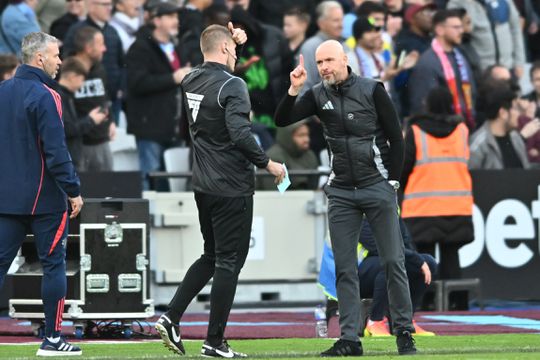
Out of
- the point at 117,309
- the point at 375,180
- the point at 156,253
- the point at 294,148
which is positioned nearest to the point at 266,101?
the point at 294,148

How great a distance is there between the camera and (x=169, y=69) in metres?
18.2

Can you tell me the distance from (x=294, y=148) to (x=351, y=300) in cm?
731

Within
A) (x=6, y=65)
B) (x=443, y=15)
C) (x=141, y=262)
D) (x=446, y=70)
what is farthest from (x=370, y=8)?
(x=141, y=262)

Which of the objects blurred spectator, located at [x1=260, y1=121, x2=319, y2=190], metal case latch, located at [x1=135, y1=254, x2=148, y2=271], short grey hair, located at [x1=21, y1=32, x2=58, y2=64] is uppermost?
short grey hair, located at [x1=21, y1=32, x2=58, y2=64]

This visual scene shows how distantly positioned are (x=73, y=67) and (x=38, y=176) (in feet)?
18.4

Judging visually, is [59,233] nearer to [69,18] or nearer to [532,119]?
[69,18]

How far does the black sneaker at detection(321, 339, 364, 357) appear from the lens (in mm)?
10797

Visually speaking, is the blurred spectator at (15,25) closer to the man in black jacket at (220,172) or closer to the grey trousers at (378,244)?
the man in black jacket at (220,172)

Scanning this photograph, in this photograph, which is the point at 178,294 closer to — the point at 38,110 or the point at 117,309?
the point at 38,110

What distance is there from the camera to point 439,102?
16.1 meters

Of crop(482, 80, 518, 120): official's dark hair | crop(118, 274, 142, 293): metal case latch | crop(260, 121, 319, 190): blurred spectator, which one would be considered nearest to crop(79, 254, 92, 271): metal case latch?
crop(118, 274, 142, 293): metal case latch

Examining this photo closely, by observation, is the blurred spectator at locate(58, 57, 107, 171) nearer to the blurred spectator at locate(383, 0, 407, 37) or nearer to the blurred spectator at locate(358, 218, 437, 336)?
the blurred spectator at locate(358, 218, 437, 336)

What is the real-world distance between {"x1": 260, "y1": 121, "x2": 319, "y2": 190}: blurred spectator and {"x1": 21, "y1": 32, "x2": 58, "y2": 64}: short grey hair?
704cm

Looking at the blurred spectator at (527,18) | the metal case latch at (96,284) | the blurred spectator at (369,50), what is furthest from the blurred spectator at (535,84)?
the metal case latch at (96,284)
